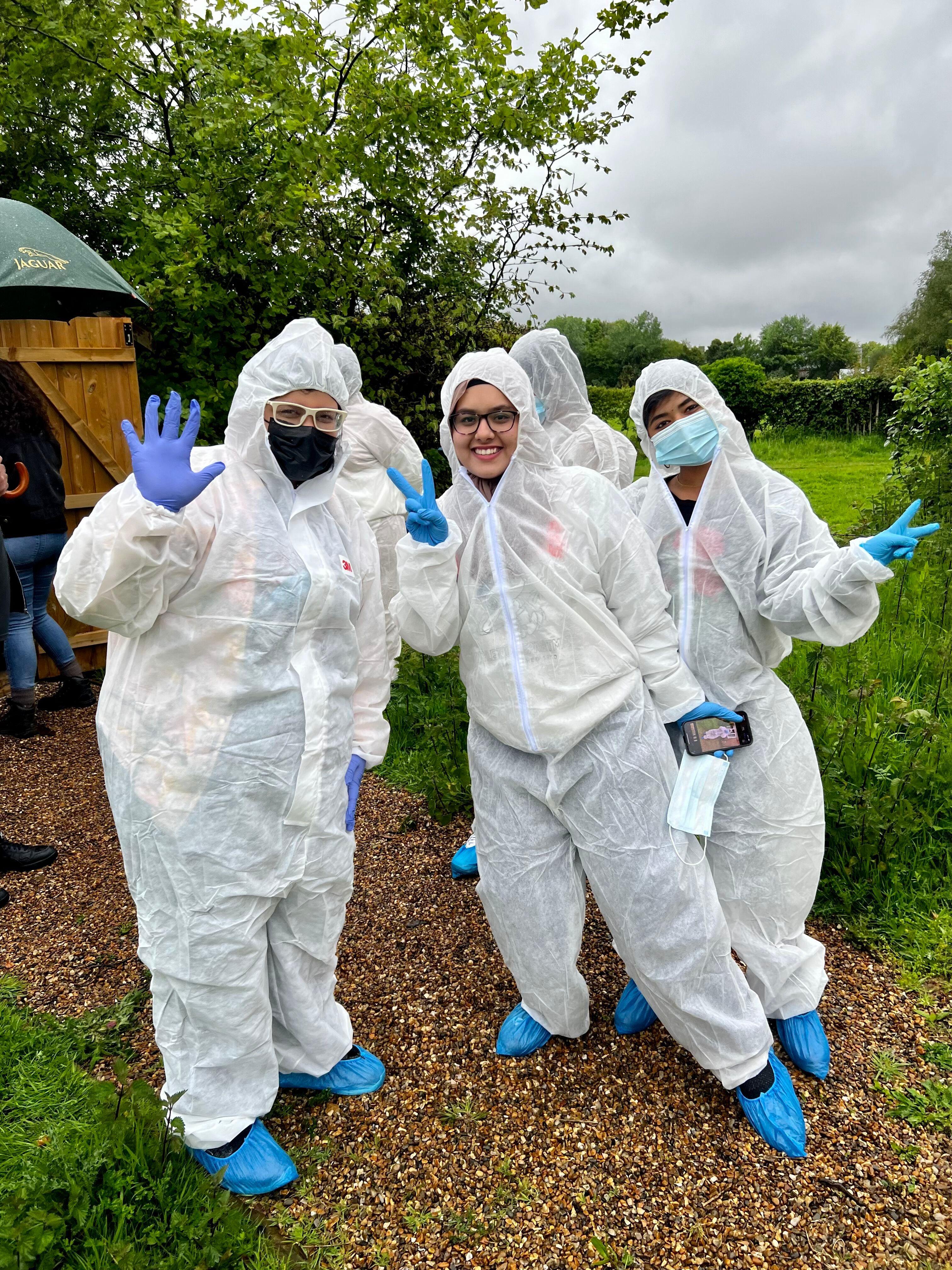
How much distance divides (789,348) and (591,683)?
6476 centimetres

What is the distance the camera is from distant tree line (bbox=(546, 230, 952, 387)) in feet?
96.8

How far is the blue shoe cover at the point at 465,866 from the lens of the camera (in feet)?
10.1

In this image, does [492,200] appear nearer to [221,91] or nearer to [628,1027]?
[221,91]

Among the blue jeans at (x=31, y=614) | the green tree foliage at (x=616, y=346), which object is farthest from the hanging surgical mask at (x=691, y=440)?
the green tree foliage at (x=616, y=346)

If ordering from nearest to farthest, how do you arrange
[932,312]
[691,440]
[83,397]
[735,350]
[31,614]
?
[691,440]
[31,614]
[83,397]
[932,312]
[735,350]

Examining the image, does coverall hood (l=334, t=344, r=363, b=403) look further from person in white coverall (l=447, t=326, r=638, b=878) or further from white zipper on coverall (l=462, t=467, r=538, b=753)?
white zipper on coverall (l=462, t=467, r=538, b=753)

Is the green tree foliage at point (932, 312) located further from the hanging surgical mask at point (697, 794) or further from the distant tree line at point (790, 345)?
the hanging surgical mask at point (697, 794)

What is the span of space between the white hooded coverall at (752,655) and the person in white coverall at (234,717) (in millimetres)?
851

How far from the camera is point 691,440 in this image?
2.00 metres

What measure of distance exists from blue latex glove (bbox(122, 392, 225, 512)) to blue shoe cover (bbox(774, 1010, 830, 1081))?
200 cm

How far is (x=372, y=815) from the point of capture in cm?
360

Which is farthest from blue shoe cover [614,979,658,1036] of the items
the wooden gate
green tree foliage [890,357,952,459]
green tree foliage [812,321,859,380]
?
green tree foliage [812,321,859,380]

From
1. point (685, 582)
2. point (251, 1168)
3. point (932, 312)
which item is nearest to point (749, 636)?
point (685, 582)

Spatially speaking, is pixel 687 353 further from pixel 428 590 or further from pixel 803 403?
pixel 428 590
